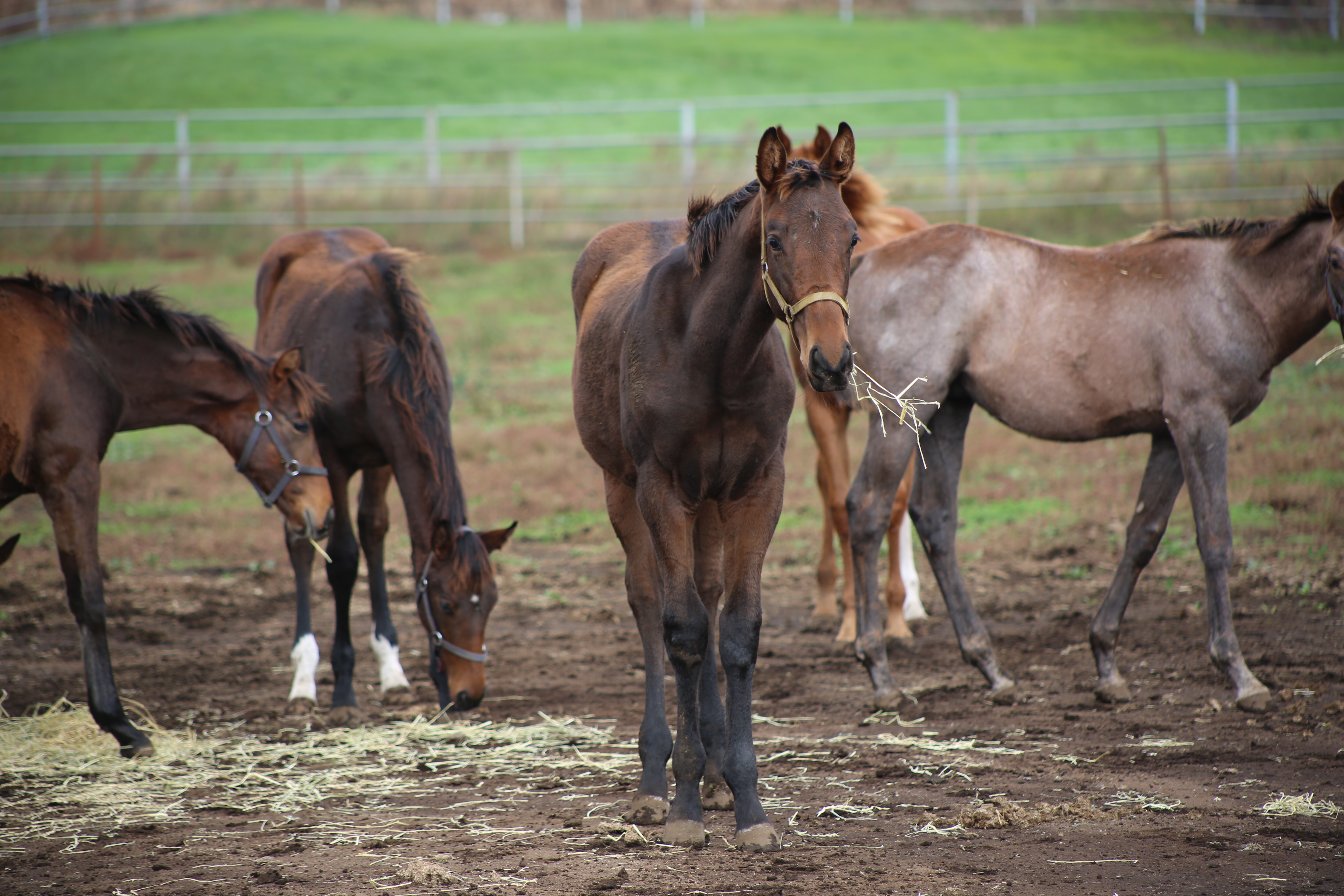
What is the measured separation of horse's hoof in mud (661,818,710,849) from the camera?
357 cm

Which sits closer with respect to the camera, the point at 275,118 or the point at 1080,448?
the point at 1080,448

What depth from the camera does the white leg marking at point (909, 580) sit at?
667 cm

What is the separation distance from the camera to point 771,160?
3.29 meters

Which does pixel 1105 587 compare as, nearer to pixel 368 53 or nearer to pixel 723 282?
pixel 723 282

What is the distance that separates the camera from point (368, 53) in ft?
119

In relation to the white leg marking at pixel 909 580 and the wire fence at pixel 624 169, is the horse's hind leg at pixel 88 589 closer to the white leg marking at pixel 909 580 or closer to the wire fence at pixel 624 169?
the white leg marking at pixel 909 580

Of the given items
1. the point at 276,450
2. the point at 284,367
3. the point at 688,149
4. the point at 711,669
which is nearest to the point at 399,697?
the point at 276,450

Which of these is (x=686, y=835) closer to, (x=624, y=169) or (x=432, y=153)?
(x=432, y=153)

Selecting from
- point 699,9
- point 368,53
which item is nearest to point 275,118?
point 368,53

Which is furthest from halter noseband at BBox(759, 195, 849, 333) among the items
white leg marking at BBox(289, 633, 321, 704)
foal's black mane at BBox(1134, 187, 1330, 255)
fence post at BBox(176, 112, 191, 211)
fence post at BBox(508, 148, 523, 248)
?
fence post at BBox(176, 112, 191, 211)

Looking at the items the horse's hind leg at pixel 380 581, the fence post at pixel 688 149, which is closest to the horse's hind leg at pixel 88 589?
the horse's hind leg at pixel 380 581

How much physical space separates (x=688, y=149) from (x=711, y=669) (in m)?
18.1

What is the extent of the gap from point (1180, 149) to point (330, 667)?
18.2 meters

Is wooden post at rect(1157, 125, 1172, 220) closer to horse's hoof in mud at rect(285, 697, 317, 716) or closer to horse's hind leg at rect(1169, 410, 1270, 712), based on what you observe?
horse's hind leg at rect(1169, 410, 1270, 712)
